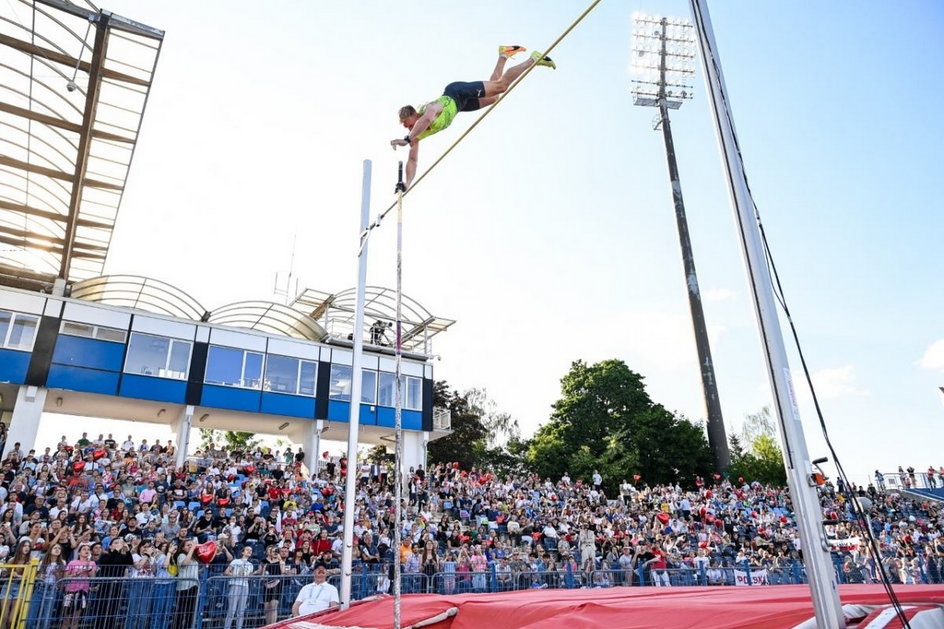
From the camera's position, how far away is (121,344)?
63.0 feet

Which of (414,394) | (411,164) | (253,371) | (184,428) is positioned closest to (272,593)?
(411,164)

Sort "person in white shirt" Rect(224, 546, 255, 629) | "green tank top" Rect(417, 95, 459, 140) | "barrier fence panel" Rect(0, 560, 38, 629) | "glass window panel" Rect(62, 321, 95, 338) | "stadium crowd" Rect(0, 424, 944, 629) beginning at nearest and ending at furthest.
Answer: "green tank top" Rect(417, 95, 459, 140), "barrier fence panel" Rect(0, 560, 38, 629), "person in white shirt" Rect(224, 546, 255, 629), "stadium crowd" Rect(0, 424, 944, 629), "glass window panel" Rect(62, 321, 95, 338)

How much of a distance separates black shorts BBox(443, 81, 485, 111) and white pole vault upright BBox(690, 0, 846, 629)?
242 centimetres

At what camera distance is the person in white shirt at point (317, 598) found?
21.1ft

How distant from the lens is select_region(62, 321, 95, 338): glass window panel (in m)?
18.4

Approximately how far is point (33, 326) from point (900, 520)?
26647mm

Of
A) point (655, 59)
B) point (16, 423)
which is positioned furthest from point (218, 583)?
point (655, 59)

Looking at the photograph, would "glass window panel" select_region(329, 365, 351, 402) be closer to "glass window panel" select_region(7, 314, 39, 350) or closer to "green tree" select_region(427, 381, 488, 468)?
"glass window panel" select_region(7, 314, 39, 350)

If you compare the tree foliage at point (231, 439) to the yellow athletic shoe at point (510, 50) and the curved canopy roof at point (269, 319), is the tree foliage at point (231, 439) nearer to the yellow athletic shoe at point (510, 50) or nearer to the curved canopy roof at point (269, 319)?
the curved canopy roof at point (269, 319)

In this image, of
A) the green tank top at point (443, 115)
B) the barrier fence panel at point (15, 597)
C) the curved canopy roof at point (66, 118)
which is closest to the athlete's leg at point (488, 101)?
the green tank top at point (443, 115)

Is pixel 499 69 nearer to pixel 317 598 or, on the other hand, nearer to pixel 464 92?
pixel 464 92

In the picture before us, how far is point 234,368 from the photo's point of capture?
68.6 ft

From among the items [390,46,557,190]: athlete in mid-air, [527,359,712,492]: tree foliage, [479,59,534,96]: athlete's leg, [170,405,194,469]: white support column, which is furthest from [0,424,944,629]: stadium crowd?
[527,359,712,492]: tree foliage

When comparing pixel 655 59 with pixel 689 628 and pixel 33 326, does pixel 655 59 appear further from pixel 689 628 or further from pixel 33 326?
pixel 689 628
